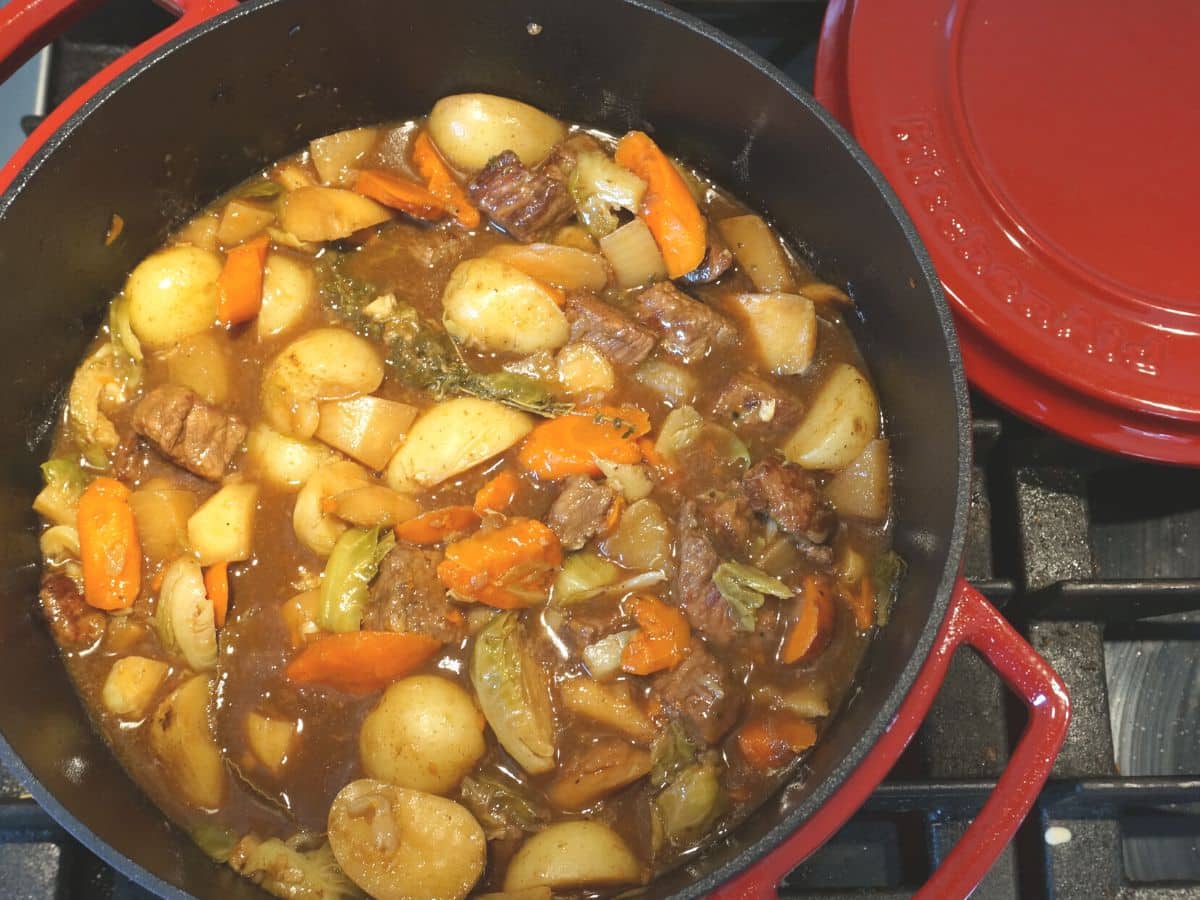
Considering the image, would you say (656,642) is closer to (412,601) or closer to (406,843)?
→ (412,601)

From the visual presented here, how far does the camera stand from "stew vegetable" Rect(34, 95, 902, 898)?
1966mm

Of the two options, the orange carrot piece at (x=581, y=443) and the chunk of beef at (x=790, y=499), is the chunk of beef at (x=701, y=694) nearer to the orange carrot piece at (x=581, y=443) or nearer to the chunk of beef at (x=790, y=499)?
the chunk of beef at (x=790, y=499)

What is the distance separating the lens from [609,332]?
221 cm

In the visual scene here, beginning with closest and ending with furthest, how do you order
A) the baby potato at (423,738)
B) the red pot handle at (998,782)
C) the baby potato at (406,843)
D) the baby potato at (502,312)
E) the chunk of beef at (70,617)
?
the red pot handle at (998,782), the baby potato at (406,843), the baby potato at (423,738), the chunk of beef at (70,617), the baby potato at (502,312)

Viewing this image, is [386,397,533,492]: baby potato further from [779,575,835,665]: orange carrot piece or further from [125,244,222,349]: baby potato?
[779,575,835,665]: orange carrot piece

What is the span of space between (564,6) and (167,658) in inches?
65.8

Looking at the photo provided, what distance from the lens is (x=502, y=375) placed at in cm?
221

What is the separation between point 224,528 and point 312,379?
37cm

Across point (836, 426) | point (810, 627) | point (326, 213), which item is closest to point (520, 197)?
point (326, 213)

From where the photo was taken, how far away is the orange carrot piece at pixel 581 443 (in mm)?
2133

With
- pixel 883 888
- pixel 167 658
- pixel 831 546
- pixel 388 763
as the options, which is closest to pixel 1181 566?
pixel 831 546

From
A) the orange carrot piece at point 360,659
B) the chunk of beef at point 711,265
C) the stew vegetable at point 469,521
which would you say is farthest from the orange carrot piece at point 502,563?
the chunk of beef at point 711,265

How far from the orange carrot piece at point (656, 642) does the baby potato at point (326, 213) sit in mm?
1115

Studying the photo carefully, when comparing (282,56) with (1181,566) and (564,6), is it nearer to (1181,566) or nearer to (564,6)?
(564,6)
